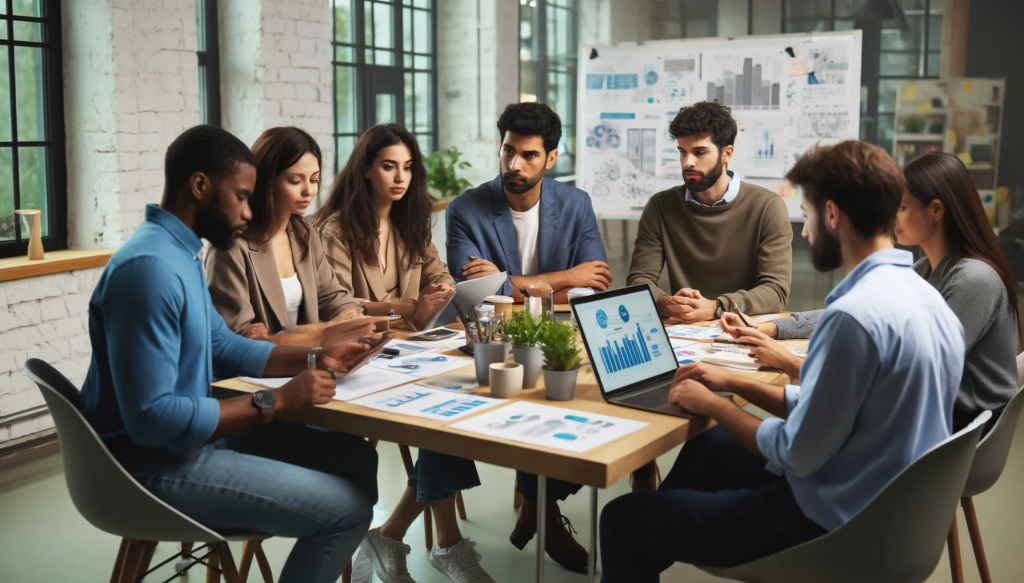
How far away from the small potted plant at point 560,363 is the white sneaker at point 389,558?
93 centimetres

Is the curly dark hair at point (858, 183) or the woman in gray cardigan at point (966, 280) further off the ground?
the curly dark hair at point (858, 183)

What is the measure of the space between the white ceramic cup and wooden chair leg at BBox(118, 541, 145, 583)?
83 cm

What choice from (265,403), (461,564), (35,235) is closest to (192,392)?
(265,403)

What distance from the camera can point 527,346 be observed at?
7.00ft

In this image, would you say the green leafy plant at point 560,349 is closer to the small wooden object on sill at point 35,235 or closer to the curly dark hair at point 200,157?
the curly dark hair at point 200,157

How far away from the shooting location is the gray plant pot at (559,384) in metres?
2.03

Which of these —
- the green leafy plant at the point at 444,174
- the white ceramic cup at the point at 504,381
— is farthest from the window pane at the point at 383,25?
the white ceramic cup at the point at 504,381

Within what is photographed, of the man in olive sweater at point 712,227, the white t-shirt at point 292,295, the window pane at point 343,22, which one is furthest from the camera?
the window pane at point 343,22

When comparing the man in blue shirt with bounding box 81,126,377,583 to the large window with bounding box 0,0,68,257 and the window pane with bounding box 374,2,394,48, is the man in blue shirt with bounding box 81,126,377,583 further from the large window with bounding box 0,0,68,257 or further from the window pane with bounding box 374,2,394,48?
the window pane with bounding box 374,2,394,48

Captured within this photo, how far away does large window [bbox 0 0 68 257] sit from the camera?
4.04m

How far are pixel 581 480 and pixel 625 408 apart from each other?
0.37 metres

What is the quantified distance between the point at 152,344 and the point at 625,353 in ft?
3.31

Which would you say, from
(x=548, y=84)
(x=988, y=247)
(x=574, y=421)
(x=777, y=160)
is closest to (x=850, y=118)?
(x=777, y=160)

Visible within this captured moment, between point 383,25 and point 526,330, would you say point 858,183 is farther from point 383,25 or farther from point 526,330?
point 383,25
